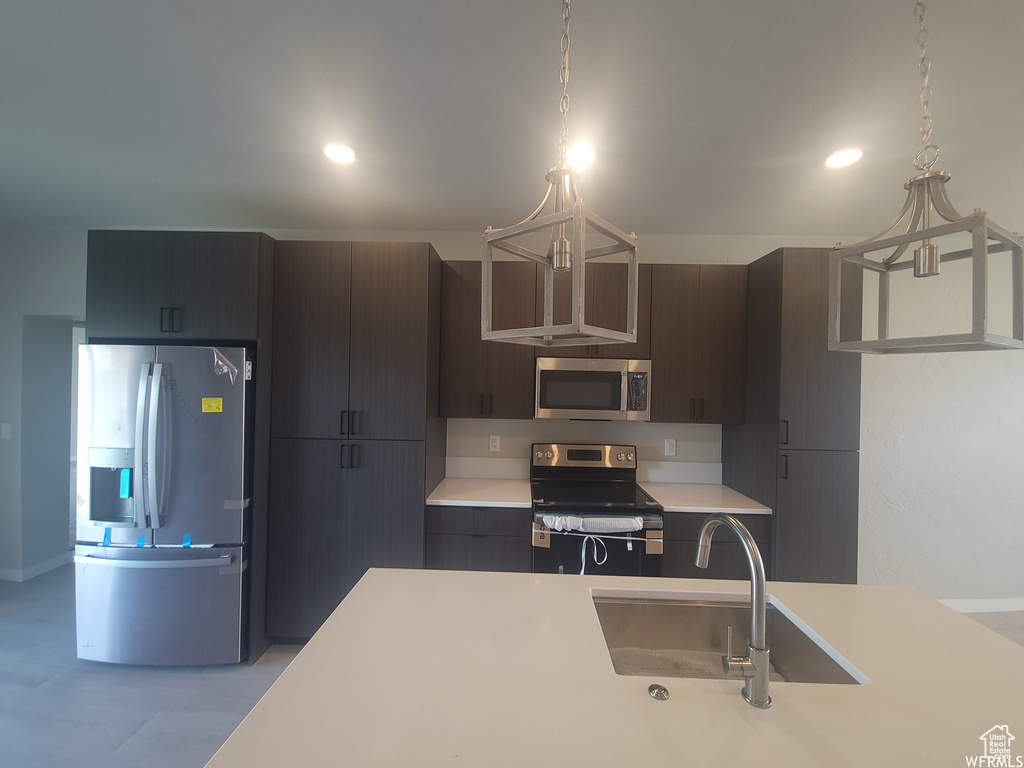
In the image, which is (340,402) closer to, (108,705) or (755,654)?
(108,705)

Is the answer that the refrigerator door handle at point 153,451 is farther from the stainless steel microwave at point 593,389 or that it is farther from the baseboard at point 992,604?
the baseboard at point 992,604

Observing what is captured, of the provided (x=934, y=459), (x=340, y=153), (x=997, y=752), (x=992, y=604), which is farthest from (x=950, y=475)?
(x=340, y=153)

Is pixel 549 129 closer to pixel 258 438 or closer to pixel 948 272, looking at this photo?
pixel 258 438

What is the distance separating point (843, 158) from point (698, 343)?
111 centimetres

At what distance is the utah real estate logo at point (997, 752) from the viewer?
0.73 metres

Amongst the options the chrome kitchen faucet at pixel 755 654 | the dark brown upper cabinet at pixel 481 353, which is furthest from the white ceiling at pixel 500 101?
the chrome kitchen faucet at pixel 755 654

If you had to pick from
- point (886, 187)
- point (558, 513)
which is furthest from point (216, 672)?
point (886, 187)

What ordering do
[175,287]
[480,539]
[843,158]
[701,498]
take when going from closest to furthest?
[843,158]
[175,287]
[480,539]
[701,498]

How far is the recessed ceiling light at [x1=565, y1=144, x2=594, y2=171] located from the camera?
1847 mm

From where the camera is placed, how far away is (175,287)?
2.26 meters

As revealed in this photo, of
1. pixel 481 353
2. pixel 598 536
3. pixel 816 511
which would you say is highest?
pixel 481 353

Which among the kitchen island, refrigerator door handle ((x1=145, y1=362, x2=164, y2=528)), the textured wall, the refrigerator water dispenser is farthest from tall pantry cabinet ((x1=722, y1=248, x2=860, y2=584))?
the refrigerator water dispenser

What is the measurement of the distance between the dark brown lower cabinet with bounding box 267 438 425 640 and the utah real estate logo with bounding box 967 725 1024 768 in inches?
81.8

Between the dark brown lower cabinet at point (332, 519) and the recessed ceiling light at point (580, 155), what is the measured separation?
162 cm
